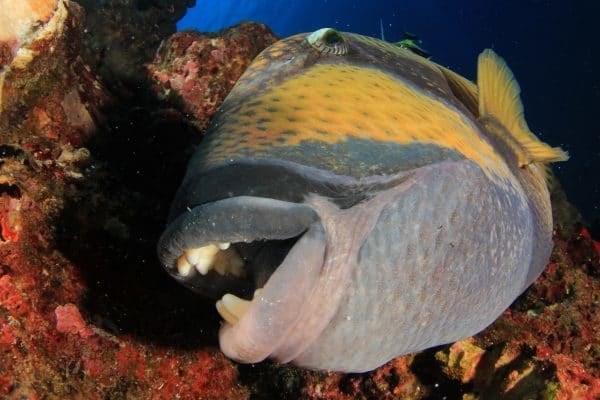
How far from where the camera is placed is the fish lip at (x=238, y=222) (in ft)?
3.91

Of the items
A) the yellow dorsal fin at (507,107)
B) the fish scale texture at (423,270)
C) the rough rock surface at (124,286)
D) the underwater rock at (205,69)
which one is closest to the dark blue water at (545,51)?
the rough rock surface at (124,286)

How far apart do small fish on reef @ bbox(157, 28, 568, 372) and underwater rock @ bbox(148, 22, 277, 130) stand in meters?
1.86

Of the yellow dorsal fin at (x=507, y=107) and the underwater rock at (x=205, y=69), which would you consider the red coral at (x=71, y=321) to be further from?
the yellow dorsal fin at (x=507, y=107)

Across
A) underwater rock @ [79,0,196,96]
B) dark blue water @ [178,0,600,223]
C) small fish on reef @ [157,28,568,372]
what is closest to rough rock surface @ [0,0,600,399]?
underwater rock @ [79,0,196,96]

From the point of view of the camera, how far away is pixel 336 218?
4.42 feet

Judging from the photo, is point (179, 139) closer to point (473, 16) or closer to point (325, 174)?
point (325, 174)

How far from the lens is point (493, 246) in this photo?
1915mm

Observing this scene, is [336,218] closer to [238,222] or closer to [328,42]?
[238,222]

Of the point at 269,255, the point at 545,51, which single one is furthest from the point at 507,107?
the point at 545,51

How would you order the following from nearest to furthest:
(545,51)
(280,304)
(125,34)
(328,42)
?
1. (280,304)
2. (328,42)
3. (125,34)
4. (545,51)

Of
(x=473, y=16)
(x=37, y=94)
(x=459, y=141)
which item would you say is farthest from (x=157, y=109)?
(x=473, y=16)

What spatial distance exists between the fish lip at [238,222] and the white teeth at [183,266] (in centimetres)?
9

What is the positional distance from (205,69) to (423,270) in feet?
10.0

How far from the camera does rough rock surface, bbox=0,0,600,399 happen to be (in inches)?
88.6
